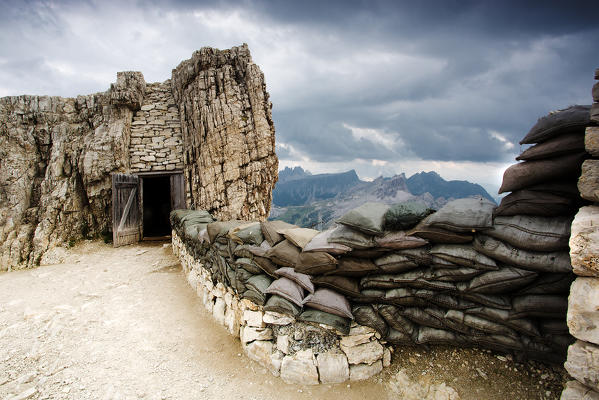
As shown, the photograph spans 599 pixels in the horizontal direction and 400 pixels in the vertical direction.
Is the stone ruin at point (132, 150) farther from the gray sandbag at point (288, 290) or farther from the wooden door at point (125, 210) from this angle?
the gray sandbag at point (288, 290)

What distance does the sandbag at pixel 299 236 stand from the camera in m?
3.81

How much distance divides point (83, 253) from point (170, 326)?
8.23 metres

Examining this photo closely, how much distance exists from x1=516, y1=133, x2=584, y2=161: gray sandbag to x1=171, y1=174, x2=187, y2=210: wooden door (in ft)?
39.1

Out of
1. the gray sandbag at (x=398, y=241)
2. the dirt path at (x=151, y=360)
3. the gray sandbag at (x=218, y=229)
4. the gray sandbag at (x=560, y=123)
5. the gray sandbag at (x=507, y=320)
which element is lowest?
the dirt path at (x=151, y=360)

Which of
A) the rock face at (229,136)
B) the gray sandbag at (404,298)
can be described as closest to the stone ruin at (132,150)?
the rock face at (229,136)

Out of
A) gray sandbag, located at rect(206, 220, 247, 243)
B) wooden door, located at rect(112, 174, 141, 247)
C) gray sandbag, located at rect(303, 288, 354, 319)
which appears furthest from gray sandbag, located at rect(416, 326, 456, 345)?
wooden door, located at rect(112, 174, 141, 247)

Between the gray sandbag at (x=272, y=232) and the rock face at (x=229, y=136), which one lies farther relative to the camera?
the rock face at (x=229, y=136)

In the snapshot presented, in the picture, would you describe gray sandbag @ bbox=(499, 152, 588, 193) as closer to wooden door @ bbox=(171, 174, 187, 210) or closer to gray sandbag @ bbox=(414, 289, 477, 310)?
gray sandbag @ bbox=(414, 289, 477, 310)

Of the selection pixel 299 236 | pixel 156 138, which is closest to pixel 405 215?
pixel 299 236

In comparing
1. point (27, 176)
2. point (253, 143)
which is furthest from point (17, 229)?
point (253, 143)

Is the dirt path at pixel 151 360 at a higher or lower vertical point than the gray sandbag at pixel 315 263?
lower

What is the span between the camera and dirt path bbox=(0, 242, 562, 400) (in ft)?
10.3

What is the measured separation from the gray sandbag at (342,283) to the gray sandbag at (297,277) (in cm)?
16

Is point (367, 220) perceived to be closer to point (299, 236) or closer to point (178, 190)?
point (299, 236)
